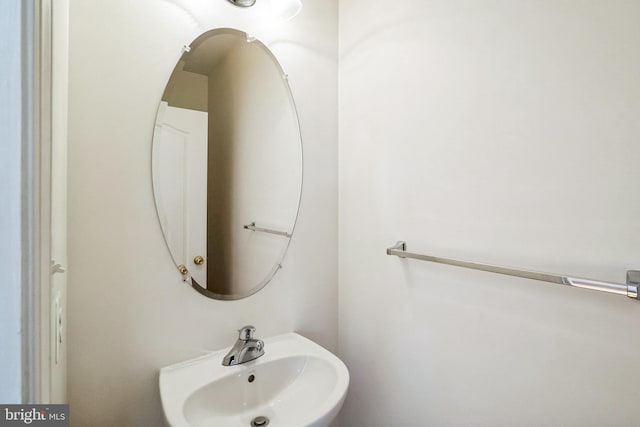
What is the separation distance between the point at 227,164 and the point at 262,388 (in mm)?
819

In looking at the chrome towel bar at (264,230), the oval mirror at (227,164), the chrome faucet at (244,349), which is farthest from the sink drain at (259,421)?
the chrome towel bar at (264,230)

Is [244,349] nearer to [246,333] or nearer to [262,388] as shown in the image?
[246,333]

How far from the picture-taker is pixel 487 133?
0.87m

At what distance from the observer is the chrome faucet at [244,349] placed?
0.99m

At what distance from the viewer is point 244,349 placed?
101 cm

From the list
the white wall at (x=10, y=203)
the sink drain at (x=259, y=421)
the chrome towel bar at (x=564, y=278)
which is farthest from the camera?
the sink drain at (x=259, y=421)

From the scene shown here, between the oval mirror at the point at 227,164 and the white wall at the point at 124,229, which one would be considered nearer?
the white wall at the point at 124,229

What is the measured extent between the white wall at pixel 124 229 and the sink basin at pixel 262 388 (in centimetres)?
11

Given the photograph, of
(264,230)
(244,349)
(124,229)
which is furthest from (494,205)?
(124,229)

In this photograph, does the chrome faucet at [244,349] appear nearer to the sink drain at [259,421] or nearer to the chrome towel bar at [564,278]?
the sink drain at [259,421]

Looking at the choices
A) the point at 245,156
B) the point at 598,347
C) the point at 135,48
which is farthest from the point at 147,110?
the point at 598,347

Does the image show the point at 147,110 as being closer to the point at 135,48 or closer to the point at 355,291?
the point at 135,48

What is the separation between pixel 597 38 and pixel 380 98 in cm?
65

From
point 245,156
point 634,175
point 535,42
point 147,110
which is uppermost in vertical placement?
point 535,42
